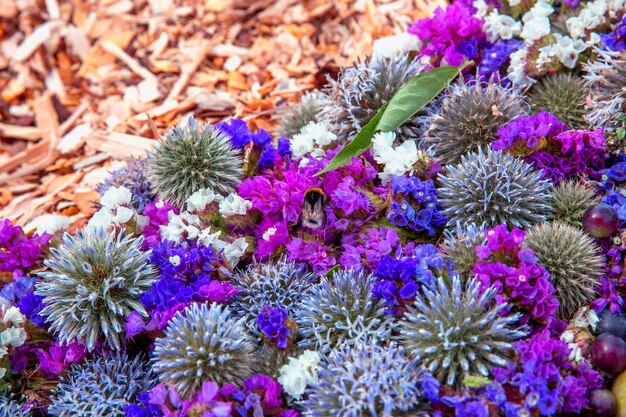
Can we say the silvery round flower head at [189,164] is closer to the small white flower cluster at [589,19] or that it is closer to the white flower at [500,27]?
the white flower at [500,27]

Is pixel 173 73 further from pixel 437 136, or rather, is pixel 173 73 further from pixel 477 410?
pixel 477 410

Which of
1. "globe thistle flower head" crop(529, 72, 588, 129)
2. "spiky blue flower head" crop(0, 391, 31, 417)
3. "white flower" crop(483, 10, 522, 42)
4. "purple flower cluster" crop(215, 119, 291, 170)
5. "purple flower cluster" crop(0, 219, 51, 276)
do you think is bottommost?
"spiky blue flower head" crop(0, 391, 31, 417)

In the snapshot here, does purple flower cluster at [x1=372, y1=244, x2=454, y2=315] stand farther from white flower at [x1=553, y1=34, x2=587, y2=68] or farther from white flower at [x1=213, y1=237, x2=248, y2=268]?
white flower at [x1=553, y1=34, x2=587, y2=68]

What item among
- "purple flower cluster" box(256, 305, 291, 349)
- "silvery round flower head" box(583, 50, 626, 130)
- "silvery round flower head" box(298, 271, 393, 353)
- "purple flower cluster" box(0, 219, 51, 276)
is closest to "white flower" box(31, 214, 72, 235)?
"purple flower cluster" box(0, 219, 51, 276)

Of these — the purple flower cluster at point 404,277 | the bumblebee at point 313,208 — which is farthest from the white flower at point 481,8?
the purple flower cluster at point 404,277

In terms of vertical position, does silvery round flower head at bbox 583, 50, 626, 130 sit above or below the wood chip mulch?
above

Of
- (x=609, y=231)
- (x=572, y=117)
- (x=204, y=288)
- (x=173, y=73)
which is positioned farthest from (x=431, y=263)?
(x=173, y=73)

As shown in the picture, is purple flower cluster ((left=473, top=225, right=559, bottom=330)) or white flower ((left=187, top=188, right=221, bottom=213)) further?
white flower ((left=187, top=188, right=221, bottom=213))
